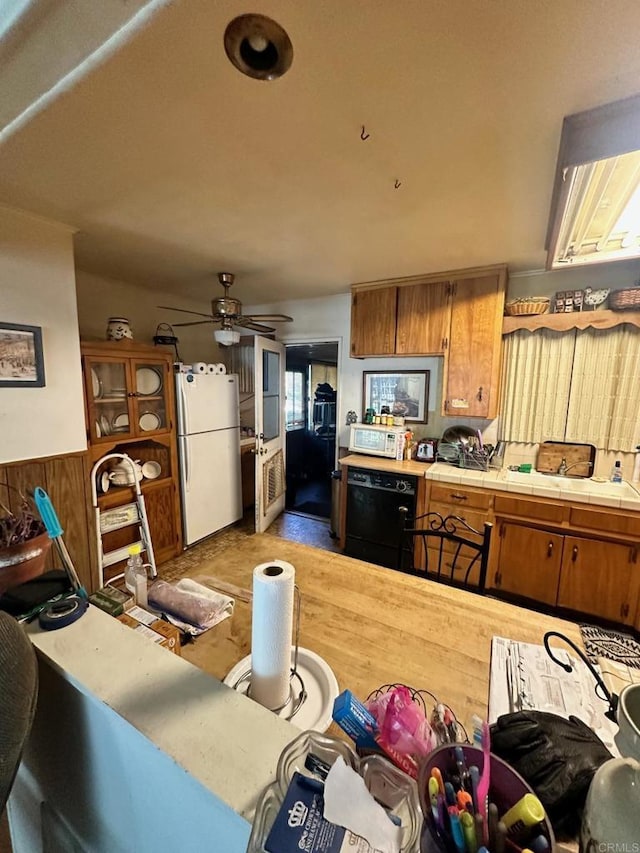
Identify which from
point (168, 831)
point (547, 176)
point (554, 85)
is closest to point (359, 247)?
point (547, 176)

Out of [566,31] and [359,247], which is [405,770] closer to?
[566,31]

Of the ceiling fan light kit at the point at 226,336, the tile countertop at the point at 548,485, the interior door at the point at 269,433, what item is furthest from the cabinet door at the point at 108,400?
the tile countertop at the point at 548,485

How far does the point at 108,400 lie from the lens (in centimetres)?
255

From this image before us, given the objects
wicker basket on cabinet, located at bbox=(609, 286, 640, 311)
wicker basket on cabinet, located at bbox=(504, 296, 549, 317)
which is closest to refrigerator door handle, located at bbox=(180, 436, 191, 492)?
wicker basket on cabinet, located at bbox=(504, 296, 549, 317)

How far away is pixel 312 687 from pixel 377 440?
237cm

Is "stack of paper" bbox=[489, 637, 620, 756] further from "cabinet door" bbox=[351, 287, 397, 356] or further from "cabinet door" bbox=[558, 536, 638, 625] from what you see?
"cabinet door" bbox=[351, 287, 397, 356]

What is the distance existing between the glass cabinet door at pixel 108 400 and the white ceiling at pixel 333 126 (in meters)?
0.88

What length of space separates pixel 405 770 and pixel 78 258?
10.4 feet

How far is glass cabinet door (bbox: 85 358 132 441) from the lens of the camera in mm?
2398

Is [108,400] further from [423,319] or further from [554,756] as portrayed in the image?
[554,756]

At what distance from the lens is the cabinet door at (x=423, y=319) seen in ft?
8.84

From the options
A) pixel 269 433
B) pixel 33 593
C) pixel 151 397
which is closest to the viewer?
pixel 33 593

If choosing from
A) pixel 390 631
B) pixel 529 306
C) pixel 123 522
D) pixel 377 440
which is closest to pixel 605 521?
pixel 529 306

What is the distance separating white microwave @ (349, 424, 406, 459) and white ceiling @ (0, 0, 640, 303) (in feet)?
4.92
